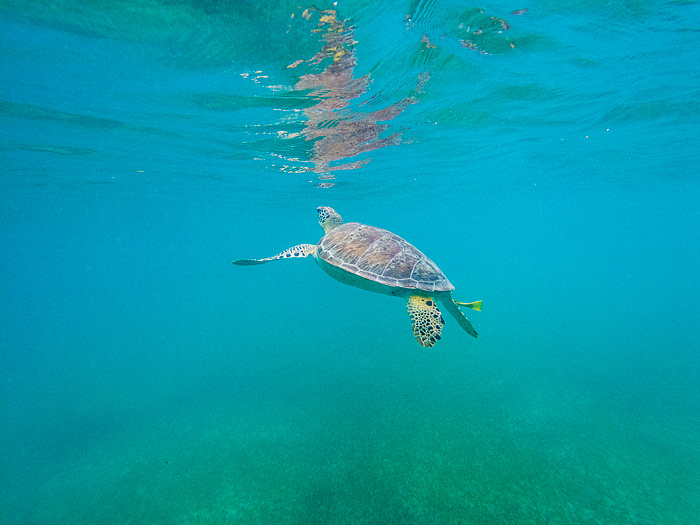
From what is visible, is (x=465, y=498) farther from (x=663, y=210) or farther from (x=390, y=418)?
(x=663, y=210)

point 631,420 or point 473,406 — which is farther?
point 473,406

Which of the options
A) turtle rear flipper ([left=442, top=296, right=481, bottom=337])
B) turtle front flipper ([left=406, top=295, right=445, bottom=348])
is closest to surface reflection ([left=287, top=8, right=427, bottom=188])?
turtle front flipper ([left=406, top=295, right=445, bottom=348])

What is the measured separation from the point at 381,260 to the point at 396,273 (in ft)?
1.47

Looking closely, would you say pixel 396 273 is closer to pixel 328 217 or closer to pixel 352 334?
pixel 328 217

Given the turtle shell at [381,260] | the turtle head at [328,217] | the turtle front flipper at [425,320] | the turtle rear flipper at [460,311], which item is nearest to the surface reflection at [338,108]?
the turtle head at [328,217]

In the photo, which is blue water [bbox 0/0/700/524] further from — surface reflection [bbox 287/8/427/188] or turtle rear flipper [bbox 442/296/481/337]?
turtle rear flipper [bbox 442/296/481/337]

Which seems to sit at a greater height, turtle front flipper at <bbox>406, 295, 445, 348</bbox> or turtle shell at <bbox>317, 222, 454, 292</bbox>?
turtle shell at <bbox>317, 222, 454, 292</bbox>

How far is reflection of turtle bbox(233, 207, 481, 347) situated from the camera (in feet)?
18.2

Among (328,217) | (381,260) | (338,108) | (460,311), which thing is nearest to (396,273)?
(381,260)

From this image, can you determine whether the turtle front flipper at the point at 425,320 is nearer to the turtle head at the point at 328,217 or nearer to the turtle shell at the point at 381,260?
the turtle shell at the point at 381,260

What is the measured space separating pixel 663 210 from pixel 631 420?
218 feet

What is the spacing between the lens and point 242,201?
93.4ft

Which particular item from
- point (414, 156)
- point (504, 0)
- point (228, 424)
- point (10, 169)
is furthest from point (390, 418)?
point (10, 169)

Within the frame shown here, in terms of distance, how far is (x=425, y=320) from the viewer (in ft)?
17.8
